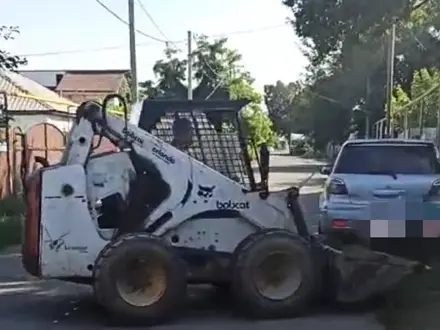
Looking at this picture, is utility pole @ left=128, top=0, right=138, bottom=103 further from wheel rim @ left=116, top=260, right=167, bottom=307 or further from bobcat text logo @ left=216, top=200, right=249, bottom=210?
wheel rim @ left=116, top=260, right=167, bottom=307

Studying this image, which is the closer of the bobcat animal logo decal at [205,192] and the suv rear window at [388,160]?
the bobcat animal logo decal at [205,192]

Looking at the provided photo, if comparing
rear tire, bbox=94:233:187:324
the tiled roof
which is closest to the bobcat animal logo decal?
rear tire, bbox=94:233:187:324

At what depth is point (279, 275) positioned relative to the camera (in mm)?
10406

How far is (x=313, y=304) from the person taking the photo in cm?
1080

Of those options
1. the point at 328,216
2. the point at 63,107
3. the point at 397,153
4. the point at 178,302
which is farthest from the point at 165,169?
the point at 63,107

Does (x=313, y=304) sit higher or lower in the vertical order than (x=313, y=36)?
lower

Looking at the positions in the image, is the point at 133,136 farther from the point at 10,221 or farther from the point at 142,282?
the point at 10,221

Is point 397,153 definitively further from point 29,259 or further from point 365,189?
point 29,259

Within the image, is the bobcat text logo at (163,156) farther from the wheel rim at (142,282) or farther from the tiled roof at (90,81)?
the tiled roof at (90,81)

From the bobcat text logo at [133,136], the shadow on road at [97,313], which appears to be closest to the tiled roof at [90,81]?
the shadow on road at [97,313]

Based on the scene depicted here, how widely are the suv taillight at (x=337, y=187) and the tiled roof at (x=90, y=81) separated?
63998 millimetres

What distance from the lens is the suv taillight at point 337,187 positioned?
41.3 feet

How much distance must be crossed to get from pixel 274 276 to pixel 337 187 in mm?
2587

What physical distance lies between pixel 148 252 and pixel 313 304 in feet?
6.21
